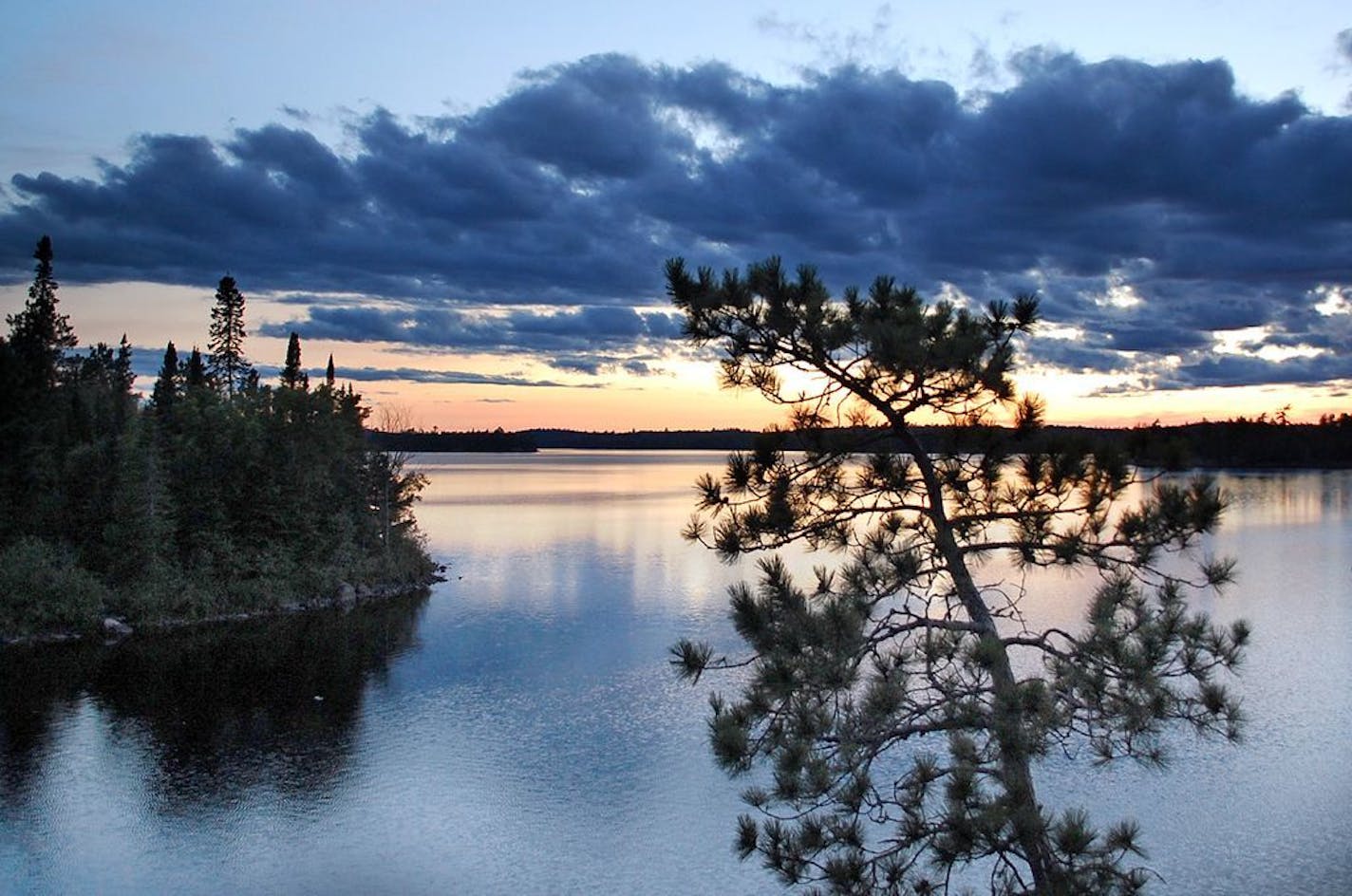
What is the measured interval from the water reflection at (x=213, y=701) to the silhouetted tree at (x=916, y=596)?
1561 centimetres

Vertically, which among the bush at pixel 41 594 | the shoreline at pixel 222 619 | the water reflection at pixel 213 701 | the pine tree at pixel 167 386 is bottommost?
the water reflection at pixel 213 701

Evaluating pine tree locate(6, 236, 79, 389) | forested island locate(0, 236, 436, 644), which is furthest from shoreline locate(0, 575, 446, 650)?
pine tree locate(6, 236, 79, 389)

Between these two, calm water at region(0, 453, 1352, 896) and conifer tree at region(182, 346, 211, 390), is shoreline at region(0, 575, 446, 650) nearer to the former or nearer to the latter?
calm water at region(0, 453, 1352, 896)

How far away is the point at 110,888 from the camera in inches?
653

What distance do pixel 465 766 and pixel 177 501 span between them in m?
26.1

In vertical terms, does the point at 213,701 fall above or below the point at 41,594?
below

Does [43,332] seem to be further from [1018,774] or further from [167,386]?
[1018,774]

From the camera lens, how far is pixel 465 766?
22.9 m

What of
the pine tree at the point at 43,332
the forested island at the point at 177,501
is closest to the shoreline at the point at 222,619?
the forested island at the point at 177,501

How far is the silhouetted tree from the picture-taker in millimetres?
7859

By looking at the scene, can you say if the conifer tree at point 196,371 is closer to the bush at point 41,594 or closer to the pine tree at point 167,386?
the pine tree at point 167,386

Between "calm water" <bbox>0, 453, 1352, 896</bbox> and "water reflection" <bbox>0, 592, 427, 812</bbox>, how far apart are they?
0.11 m

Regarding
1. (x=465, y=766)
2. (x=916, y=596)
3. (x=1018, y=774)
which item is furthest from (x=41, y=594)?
(x=1018, y=774)

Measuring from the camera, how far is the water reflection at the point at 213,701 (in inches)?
879
